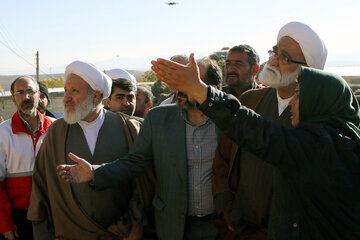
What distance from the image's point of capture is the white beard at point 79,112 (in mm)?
3025

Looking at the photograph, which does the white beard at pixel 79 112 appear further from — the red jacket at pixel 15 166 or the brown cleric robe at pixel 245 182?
the brown cleric robe at pixel 245 182

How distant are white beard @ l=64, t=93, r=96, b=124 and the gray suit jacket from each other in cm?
59

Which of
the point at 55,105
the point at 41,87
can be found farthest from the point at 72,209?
the point at 55,105

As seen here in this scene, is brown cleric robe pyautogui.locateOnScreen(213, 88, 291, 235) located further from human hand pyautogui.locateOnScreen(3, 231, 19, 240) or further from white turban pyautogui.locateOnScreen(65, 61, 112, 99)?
human hand pyautogui.locateOnScreen(3, 231, 19, 240)

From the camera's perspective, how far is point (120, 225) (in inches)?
116

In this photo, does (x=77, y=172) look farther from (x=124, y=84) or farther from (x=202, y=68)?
(x=124, y=84)

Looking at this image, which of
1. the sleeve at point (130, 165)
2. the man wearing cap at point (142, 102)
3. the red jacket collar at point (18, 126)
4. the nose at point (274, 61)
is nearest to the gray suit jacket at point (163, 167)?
→ the sleeve at point (130, 165)

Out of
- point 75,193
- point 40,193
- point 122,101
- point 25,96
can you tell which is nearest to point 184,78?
point 75,193

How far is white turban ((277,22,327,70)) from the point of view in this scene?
2.71m

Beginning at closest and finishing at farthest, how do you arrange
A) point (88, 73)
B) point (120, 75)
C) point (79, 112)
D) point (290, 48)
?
1. point (290, 48)
2. point (79, 112)
3. point (88, 73)
4. point (120, 75)

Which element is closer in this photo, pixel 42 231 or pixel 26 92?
pixel 42 231

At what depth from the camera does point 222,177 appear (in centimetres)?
257

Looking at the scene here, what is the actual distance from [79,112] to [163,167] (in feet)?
2.96

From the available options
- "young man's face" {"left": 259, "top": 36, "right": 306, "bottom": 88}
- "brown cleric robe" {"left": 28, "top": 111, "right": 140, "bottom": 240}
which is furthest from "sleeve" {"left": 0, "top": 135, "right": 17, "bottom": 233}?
"young man's face" {"left": 259, "top": 36, "right": 306, "bottom": 88}
